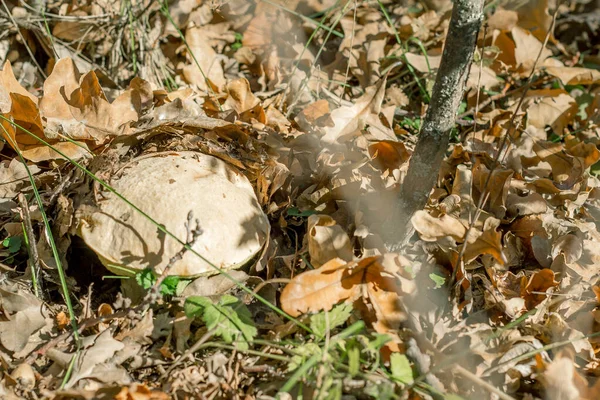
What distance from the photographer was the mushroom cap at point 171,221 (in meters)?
1.92

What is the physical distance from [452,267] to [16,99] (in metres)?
1.87

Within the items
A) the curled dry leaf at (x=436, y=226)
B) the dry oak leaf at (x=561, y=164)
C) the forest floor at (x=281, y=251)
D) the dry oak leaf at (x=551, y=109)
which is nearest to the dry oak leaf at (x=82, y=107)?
the forest floor at (x=281, y=251)

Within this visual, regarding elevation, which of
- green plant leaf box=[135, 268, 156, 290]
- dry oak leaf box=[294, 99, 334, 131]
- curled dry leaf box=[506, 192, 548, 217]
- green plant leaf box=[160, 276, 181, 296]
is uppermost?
dry oak leaf box=[294, 99, 334, 131]

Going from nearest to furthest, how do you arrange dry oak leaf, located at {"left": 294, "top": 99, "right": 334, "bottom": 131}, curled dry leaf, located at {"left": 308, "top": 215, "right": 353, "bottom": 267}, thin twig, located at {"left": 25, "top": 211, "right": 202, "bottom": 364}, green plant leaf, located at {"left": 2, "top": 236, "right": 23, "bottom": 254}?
thin twig, located at {"left": 25, "top": 211, "right": 202, "bottom": 364}
curled dry leaf, located at {"left": 308, "top": 215, "right": 353, "bottom": 267}
green plant leaf, located at {"left": 2, "top": 236, "right": 23, "bottom": 254}
dry oak leaf, located at {"left": 294, "top": 99, "right": 334, "bottom": 131}

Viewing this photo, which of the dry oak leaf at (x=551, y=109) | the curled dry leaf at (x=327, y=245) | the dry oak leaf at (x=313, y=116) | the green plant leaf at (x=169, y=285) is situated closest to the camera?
the green plant leaf at (x=169, y=285)

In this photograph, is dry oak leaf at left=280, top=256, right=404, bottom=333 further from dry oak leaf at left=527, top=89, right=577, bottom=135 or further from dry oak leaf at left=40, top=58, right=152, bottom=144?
dry oak leaf at left=527, top=89, right=577, bottom=135

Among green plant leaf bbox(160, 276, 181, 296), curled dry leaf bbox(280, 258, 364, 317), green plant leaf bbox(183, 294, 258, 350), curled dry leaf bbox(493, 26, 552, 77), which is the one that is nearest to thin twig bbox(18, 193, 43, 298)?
green plant leaf bbox(160, 276, 181, 296)

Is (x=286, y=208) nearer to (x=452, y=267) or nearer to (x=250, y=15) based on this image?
(x=452, y=267)

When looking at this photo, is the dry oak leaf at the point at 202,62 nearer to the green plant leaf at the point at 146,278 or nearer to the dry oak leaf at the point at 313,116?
the dry oak leaf at the point at 313,116

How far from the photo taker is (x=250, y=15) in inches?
139

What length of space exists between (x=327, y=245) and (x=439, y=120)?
596 mm

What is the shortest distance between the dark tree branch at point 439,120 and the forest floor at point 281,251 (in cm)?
8

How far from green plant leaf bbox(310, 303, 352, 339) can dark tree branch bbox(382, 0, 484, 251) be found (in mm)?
413

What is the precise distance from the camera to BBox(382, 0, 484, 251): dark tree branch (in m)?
1.74
